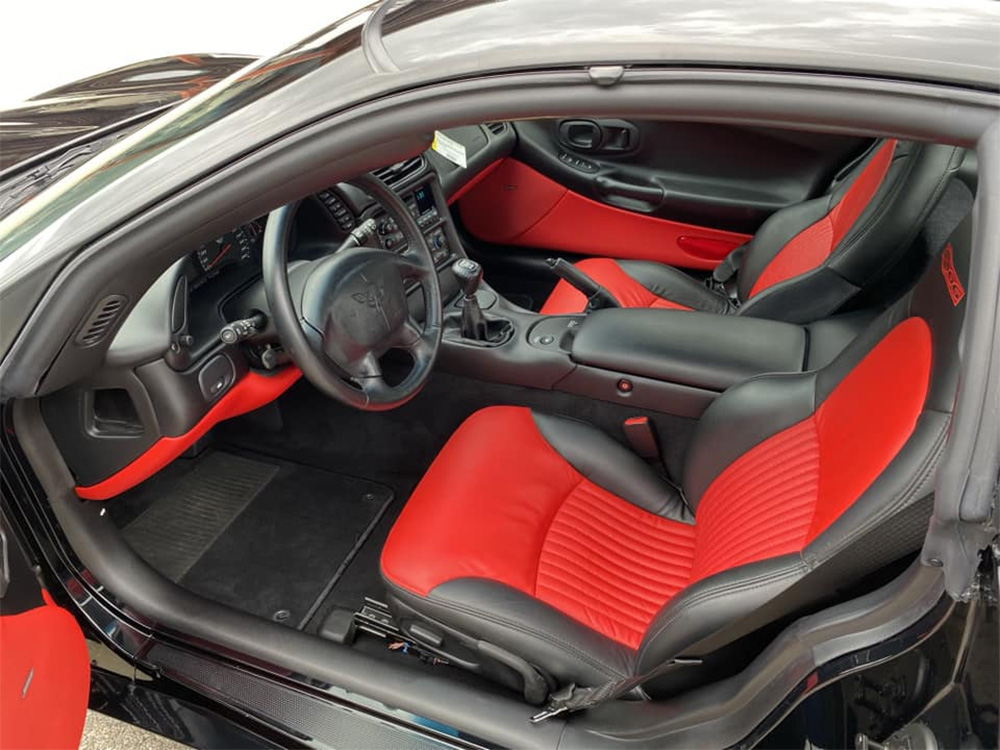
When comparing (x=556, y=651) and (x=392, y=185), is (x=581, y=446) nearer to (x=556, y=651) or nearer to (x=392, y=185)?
(x=556, y=651)

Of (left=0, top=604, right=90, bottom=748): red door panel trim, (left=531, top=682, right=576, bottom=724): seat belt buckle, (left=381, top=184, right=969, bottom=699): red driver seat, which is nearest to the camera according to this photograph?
(left=381, top=184, right=969, bottom=699): red driver seat

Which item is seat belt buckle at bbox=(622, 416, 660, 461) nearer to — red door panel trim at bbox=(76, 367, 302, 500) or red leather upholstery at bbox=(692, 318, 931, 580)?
red leather upholstery at bbox=(692, 318, 931, 580)

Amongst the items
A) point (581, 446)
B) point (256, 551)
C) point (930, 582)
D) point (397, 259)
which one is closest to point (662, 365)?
point (581, 446)

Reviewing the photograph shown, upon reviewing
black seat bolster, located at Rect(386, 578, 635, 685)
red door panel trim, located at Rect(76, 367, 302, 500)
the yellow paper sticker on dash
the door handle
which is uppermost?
the yellow paper sticker on dash

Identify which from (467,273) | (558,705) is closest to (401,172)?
(467,273)

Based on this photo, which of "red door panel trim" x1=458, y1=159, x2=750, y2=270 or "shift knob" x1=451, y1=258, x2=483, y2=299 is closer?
"shift knob" x1=451, y1=258, x2=483, y2=299

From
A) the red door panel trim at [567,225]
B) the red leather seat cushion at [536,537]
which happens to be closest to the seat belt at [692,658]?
the red leather seat cushion at [536,537]

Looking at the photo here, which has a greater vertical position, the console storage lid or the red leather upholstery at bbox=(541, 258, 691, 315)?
the console storage lid

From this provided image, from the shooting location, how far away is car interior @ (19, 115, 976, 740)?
1.08 m

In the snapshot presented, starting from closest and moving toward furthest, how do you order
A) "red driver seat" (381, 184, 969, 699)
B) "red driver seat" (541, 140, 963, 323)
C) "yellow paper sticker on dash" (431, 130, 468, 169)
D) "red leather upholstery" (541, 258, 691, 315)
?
"red driver seat" (381, 184, 969, 699), "yellow paper sticker on dash" (431, 130, 468, 169), "red driver seat" (541, 140, 963, 323), "red leather upholstery" (541, 258, 691, 315)

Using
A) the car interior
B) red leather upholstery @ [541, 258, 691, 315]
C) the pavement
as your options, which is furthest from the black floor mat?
red leather upholstery @ [541, 258, 691, 315]

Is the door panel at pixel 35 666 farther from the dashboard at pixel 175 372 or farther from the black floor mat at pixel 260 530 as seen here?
the black floor mat at pixel 260 530

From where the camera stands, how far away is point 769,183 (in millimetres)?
2611

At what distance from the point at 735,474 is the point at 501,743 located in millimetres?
590
